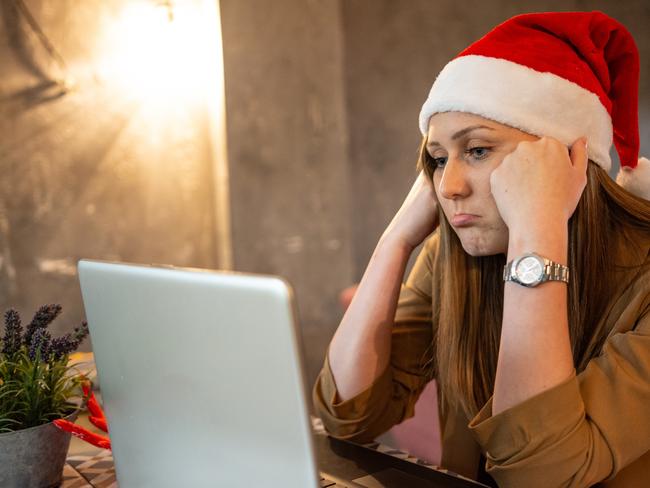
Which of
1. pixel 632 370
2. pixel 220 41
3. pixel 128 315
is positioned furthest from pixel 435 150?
pixel 220 41

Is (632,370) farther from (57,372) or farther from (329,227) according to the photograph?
(329,227)

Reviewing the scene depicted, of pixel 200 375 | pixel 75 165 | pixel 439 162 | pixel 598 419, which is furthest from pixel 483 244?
pixel 75 165

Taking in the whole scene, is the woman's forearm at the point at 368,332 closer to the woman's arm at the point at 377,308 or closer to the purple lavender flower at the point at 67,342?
the woman's arm at the point at 377,308

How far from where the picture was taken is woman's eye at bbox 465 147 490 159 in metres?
0.98

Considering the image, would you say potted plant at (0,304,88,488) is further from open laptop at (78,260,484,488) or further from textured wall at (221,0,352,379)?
textured wall at (221,0,352,379)

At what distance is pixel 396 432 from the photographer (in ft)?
5.59

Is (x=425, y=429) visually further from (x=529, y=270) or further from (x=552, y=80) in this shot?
(x=552, y=80)

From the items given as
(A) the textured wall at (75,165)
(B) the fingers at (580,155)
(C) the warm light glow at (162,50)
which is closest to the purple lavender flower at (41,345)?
(B) the fingers at (580,155)

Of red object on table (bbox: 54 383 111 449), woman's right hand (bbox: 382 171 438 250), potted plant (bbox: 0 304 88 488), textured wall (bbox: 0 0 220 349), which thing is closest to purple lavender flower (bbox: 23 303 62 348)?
potted plant (bbox: 0 304 88 488)

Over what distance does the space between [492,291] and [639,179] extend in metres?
0.30

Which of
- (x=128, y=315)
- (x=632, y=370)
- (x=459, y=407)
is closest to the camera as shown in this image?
(x=128, y=315)

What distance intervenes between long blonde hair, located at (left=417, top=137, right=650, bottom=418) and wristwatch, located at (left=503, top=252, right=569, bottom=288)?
13 cm

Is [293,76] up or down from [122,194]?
up

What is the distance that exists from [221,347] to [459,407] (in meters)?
0.73
